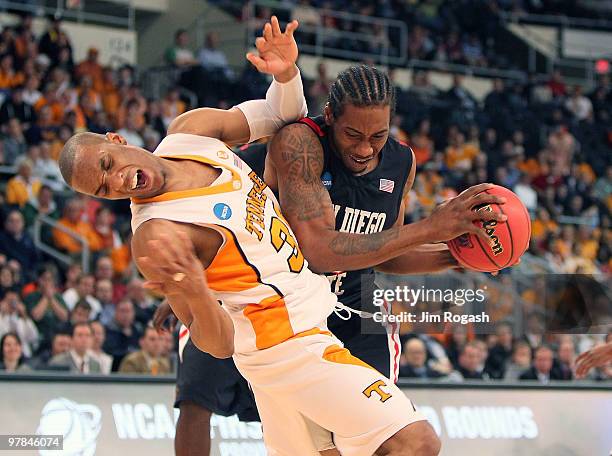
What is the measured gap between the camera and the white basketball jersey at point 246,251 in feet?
11.5

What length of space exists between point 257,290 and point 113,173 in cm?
65

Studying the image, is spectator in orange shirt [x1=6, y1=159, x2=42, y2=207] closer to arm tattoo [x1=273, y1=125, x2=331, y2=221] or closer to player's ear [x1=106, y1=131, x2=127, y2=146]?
arm tattoo [x1=273, y1=125, x2=331, y2=221]

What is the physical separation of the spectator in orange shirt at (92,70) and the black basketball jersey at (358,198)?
8.28 metres

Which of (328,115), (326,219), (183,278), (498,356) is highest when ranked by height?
(328,115)

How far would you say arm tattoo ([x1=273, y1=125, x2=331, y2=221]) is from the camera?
386 centimetres

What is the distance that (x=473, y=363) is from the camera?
28.8ft

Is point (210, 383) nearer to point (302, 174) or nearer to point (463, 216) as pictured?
point (302, 174)

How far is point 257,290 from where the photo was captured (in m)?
3.61

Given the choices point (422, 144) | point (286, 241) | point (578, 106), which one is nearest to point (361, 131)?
point (286, 241)

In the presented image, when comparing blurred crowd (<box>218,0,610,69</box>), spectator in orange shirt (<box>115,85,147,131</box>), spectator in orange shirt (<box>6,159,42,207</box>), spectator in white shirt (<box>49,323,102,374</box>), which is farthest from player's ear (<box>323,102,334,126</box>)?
blurred crowd (<box>218,0,610,69</box>)

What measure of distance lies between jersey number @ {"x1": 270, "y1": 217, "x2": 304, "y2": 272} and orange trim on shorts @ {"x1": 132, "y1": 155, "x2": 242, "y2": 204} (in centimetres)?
20

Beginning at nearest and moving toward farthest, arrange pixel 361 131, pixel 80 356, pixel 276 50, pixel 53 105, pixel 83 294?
pixel 361 131
pixel 276 50
pixel 80 356
pixel 83 294
pixel 53 105

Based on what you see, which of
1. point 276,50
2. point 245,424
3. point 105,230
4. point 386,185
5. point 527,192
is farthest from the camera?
point 527,192

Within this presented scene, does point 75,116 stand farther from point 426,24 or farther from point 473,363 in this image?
point 426,24
